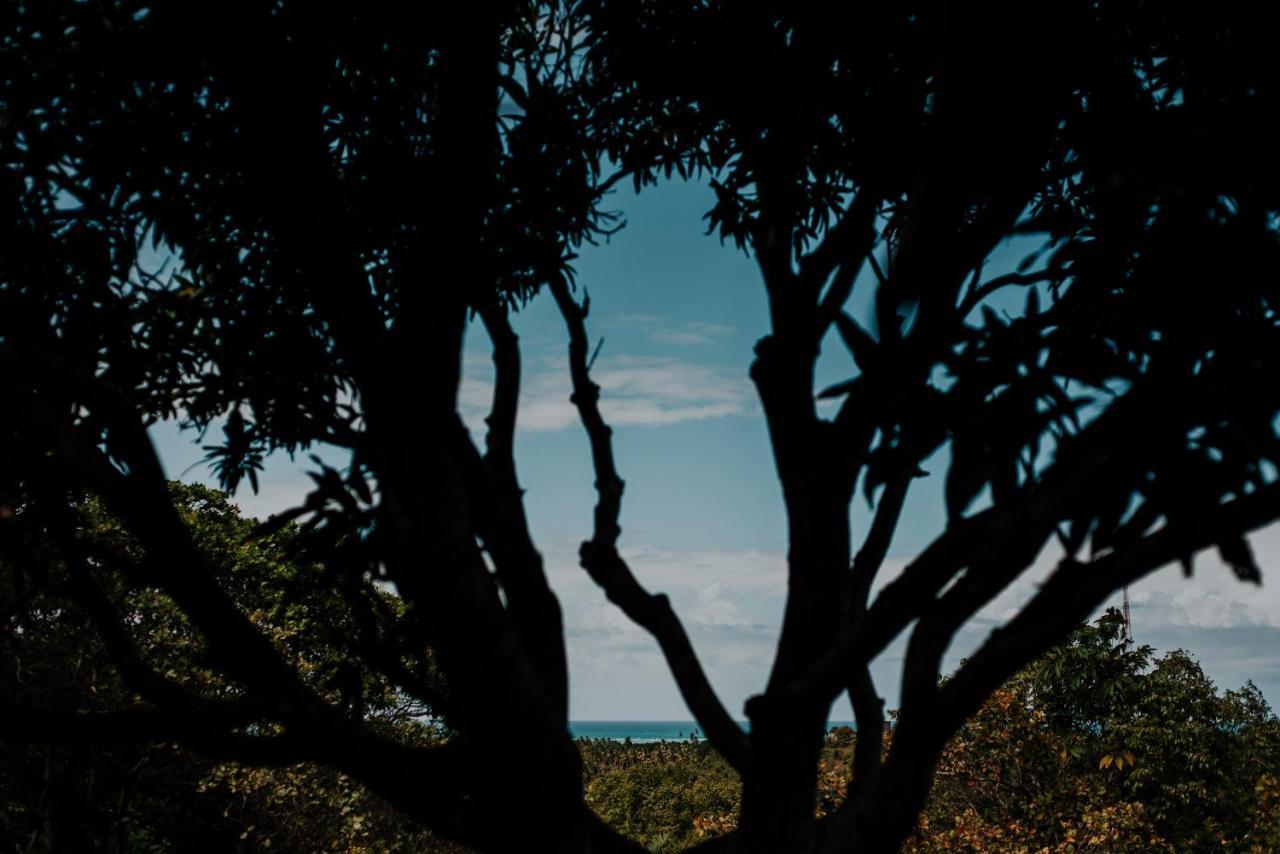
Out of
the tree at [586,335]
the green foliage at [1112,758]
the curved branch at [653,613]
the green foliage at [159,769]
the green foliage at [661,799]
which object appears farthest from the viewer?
the green foliage at [661,799]

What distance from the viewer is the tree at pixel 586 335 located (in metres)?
3.60

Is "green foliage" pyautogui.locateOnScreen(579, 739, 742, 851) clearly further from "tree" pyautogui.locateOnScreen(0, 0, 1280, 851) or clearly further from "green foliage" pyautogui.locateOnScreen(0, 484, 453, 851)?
"tree" pyautogui.locateOnScreen(0, 0, 1280, 851)

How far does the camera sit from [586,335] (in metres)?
4.71

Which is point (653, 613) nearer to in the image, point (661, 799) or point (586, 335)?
point (586, 335)

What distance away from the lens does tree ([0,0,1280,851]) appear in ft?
11.8

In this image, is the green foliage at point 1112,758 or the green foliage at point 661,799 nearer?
the green foliage at point 1112,758

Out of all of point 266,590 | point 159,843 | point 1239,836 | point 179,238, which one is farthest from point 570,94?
point 1239,836

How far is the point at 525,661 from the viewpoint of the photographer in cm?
398

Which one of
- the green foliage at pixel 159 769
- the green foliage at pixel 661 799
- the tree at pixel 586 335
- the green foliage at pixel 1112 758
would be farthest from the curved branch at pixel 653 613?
the green foliage at pixel 661 799

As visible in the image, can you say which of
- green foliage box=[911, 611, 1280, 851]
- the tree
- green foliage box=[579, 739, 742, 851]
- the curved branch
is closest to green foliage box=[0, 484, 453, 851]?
the tree

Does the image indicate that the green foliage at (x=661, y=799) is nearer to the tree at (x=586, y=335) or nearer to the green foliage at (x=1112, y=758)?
the green foliage at (x=1112, y=758)

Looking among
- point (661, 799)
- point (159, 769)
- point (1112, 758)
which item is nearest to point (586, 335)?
point (159, 769)

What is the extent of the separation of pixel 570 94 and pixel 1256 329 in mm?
4321

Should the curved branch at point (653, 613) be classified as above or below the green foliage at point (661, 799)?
above
